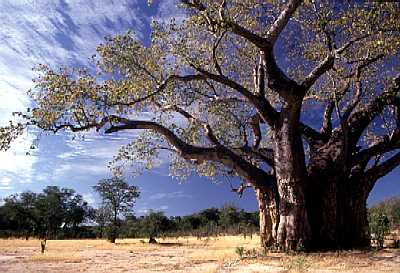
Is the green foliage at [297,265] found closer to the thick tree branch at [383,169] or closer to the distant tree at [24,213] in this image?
the thick tree branch at [383,169]

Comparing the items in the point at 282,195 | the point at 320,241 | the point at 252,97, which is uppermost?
the point at 252,97

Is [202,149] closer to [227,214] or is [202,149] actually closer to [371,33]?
[371,33]

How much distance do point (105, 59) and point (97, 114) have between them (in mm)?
2103

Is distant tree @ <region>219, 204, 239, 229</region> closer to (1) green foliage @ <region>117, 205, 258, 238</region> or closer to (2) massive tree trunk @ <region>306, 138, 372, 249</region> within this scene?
(1) green foliage @ <region>117, 205, 258, 238</region>

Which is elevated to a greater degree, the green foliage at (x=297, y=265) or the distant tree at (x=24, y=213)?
the distant tree at (x=24, y=213)

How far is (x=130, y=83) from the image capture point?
17.5 meters

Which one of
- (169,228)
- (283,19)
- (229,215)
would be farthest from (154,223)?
(283,19)

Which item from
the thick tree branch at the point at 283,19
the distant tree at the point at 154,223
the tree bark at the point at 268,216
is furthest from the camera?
the distant tree at the point at 154,223

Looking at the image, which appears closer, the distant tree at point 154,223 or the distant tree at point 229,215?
the distant tree at point 154,223

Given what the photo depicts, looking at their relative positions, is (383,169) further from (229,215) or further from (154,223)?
(229,215)

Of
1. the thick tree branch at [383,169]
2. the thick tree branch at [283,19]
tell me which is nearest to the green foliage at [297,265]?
the thick tree branch at [383,169]

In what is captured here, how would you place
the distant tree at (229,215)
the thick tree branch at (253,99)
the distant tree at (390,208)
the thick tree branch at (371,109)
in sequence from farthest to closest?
1. the distant tree at (229,215)
2. the distant tree at (390,208)
3. the thick tree branch at (371,109)
4. the thick tree branch at (253,99)

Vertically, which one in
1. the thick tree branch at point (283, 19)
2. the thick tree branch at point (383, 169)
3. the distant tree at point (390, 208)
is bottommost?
the thick tree branch at point (383, 169)

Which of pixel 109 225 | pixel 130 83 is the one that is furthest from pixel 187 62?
pixel 109 225
